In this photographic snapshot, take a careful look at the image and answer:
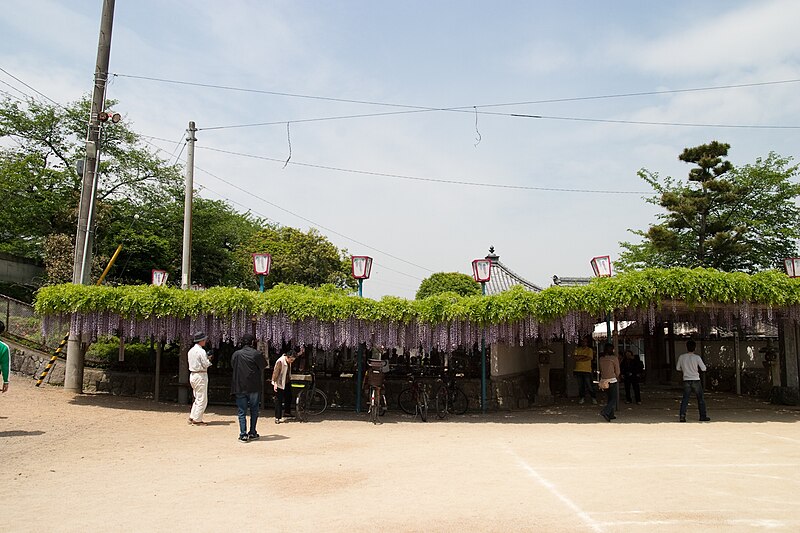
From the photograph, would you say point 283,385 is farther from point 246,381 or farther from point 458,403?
point 458,403

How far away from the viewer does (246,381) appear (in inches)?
329

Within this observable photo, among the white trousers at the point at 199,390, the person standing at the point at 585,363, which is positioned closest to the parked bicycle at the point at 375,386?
the white trousers at the point at 199,390

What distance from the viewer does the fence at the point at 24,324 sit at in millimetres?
15777

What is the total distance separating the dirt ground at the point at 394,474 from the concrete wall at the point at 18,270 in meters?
14.1

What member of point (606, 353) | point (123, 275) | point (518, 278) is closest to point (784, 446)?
point (606, 353)

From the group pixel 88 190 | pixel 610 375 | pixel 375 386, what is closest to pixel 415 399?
pixel 375 386

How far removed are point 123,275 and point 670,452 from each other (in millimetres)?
24128

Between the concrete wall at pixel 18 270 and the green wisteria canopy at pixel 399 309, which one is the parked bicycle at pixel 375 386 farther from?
the concrete wall at pixel 18 270

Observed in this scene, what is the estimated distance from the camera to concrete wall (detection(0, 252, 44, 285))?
22.4m

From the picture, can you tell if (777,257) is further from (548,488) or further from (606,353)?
(548,488)

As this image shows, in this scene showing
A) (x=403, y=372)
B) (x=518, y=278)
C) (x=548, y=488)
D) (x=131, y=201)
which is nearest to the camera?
(x=548, y=488)

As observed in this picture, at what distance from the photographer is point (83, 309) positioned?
11031 millimetres

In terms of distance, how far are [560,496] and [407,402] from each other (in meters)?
6.70

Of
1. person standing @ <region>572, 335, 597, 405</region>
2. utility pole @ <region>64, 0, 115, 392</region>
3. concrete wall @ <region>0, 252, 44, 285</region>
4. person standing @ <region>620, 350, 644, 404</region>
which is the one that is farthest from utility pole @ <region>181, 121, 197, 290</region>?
concrete wall @ <region>0, 252, 44, 285</region>
